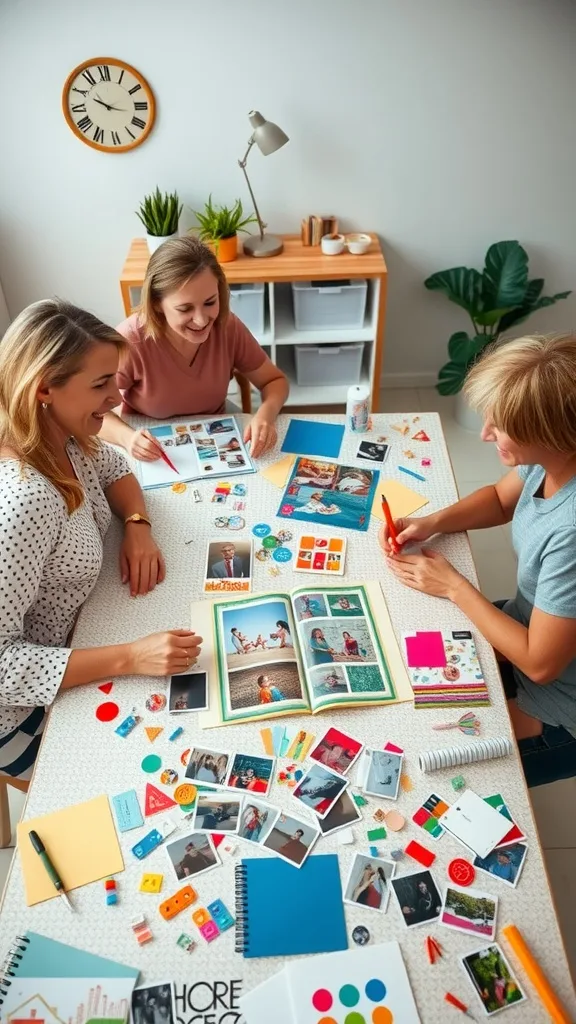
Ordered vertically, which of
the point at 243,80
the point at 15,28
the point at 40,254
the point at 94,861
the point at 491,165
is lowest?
the point at 94,861

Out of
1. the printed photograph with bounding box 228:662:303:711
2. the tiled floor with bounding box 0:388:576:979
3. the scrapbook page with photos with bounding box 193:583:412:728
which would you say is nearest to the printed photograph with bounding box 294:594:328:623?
the scrapbook page with photos with bounding box 193:583:412:728

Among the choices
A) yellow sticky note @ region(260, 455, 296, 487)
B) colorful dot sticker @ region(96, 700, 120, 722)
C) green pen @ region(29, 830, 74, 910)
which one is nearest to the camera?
green pen @ region(29, 830, 74, 910)

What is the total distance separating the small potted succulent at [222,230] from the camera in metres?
2.71

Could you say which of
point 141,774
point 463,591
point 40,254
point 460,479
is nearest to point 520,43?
point 460,479

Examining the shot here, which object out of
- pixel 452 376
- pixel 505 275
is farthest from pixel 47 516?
pixel 505 275

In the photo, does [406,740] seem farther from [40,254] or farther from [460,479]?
[40,254]

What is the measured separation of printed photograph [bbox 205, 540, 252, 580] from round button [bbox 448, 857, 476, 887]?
655 mm

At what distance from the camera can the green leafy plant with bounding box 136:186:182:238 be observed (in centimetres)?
268

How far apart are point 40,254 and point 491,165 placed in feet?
6.12

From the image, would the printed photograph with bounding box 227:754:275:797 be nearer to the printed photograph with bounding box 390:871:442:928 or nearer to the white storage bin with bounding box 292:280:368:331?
the printed photograph with bounding box 390:871:442:928

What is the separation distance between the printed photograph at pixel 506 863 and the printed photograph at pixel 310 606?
0.50 m

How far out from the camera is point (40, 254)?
9.83 ft

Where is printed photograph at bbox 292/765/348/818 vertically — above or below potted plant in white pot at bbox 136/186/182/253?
below

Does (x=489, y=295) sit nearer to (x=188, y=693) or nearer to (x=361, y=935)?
(x=188, y=693)
